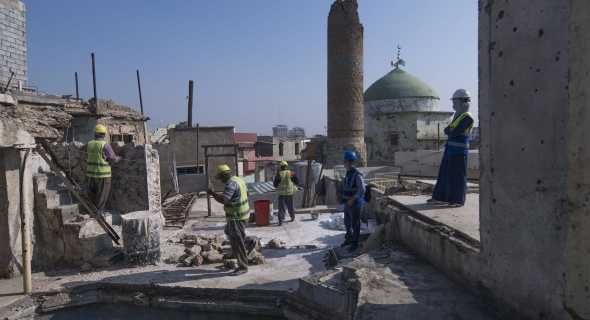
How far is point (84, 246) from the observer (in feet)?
18.3

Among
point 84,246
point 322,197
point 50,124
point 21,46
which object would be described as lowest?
point 322,197

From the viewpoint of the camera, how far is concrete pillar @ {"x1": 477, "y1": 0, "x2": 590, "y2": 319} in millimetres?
2055

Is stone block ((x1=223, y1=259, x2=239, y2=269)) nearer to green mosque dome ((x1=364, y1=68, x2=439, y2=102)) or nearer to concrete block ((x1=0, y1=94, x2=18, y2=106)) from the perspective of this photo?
concrete block ((x1=0, y1=94, x2=18, y2=106))

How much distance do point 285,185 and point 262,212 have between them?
0.79 m

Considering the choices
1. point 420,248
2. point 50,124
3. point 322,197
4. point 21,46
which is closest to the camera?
point 420,248

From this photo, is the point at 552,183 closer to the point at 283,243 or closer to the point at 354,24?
the point at 283,243

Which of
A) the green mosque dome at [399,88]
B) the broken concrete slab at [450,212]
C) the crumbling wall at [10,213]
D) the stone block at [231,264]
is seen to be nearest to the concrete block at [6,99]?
the crumbling wall at [10,213]

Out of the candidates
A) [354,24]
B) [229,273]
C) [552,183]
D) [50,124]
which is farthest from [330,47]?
[552,183]

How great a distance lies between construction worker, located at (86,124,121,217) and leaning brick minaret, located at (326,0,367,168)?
14.3 meters

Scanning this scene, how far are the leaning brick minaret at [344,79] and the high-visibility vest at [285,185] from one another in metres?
11.7

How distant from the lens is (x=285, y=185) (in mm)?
8141

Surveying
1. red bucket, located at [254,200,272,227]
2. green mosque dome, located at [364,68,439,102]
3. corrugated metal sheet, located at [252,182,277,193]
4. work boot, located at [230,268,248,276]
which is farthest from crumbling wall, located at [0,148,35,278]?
Answer: green mosque dome, located at [364,68,439,102]

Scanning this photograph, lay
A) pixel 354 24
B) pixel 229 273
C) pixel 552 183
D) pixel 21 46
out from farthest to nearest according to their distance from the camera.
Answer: pixel 354 24 < pixel 21 46 < pixel 229 273 < pixel 552 183

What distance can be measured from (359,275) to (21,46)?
13.7 m
